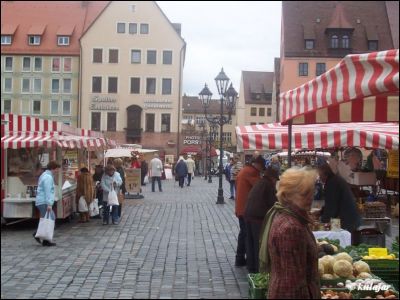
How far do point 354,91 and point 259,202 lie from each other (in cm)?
359

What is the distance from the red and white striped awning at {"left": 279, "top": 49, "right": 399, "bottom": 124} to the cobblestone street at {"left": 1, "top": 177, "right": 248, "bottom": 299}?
231cm

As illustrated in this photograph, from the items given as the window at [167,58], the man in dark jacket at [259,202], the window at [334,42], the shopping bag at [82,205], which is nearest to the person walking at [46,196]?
the man in dark jacket at [259,202]

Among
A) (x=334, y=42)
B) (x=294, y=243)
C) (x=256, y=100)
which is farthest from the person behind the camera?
(x=256, y=100)

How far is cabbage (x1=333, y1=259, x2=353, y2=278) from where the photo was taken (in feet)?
18.7

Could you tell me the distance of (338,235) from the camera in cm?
716

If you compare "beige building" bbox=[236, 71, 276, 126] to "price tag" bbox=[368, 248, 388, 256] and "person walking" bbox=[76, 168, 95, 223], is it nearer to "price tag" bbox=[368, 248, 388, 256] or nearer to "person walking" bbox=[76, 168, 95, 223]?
"person walking" bbox=[76, 168, 95, 223]

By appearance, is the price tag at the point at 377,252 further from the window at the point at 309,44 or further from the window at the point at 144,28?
the window at the point at 309,44

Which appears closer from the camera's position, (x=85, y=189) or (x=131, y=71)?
(x=85, y=189)

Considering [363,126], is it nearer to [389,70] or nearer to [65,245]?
[65,245]

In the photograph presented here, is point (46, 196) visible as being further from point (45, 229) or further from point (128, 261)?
point (128, 261)

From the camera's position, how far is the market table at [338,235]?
712cm

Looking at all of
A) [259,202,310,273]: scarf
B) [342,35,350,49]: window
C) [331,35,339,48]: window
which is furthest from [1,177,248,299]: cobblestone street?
[331,35,339,48]: window

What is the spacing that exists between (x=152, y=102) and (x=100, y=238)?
3821 cm

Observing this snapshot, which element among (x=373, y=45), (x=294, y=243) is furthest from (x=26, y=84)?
(x=373, y=45)
